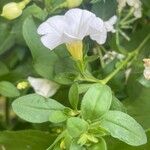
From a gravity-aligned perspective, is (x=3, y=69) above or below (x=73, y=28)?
below

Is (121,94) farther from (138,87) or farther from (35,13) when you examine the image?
(35,13)

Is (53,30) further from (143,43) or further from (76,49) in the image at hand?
(143,43)

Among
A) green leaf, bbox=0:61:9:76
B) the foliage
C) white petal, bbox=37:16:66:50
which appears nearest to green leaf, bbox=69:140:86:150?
the foliage

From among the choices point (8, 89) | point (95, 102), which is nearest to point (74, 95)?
point (95, 102)

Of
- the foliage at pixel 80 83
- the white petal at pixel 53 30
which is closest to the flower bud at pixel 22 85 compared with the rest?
the foliage at pixel 80 83

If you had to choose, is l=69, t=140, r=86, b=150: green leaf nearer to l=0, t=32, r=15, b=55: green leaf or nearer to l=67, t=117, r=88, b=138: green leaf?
l=67, t=117, r=88, b=138: green leaf

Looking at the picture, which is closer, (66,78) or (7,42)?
(66,78)

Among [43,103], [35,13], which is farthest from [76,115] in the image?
[35,13]
